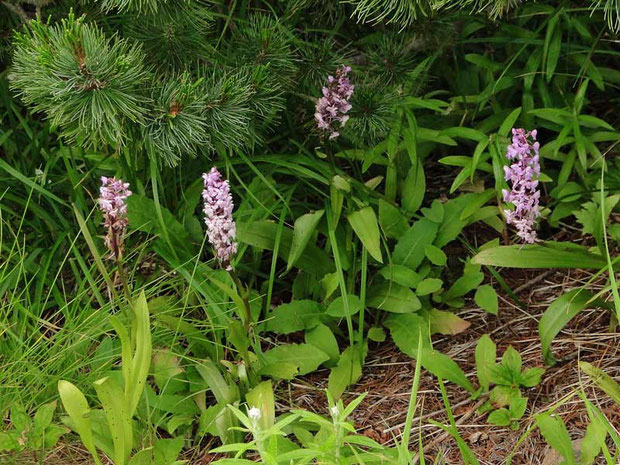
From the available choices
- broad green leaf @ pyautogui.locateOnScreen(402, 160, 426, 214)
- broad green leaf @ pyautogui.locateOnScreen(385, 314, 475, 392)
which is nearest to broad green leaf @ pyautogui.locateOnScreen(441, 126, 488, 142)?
broad green leaf @ pyautogui.locateOnScreen(402, 160, 426, 214)

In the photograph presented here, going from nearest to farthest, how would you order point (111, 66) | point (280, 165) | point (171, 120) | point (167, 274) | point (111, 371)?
point (111, 66) → point (171, 120) → point (111, 371) → point (167, 274) → point (280, 165)

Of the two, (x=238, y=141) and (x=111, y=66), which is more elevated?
(x=111, y=66)

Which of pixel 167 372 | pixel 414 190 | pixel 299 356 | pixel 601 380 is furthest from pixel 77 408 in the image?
pixel 414 190

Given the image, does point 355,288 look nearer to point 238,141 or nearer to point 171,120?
point 238,141

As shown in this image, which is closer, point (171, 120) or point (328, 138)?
point (171, 120)

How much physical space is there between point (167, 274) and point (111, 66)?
80cm

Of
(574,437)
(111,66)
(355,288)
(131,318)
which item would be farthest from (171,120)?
(574,437)

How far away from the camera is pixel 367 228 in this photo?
2.50m

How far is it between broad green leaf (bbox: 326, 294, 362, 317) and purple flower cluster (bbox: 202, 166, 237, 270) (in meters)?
0.47

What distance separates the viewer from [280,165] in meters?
2.85

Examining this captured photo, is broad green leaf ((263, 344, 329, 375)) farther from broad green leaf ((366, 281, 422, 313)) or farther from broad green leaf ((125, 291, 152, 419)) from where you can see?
broad green leaf ((125, 291, 152, 419))

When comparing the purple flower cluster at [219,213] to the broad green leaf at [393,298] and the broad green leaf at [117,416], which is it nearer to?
the broad green leaf at [117,416]

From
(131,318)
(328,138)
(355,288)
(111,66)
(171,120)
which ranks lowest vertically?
(355,288)

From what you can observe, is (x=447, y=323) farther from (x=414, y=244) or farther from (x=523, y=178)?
(x=523, y=178)
